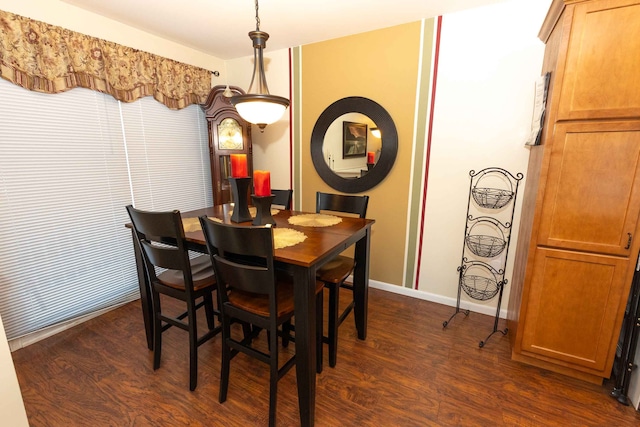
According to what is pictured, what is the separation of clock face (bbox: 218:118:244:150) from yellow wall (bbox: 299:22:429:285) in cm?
68

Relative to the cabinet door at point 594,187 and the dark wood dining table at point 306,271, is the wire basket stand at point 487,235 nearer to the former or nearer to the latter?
the cabinet door at point 594,187

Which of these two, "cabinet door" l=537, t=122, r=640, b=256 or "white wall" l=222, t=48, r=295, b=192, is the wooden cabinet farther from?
"white wall" l=222, t=48, r=295, b=192

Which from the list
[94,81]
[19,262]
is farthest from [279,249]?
[94,81]

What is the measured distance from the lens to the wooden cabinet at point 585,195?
1397 mm

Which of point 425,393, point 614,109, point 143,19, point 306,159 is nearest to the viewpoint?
point 614,109

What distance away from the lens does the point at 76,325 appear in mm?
2299

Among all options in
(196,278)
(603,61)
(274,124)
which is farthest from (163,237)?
(603,61)

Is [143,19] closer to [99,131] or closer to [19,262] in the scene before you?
[99,131]

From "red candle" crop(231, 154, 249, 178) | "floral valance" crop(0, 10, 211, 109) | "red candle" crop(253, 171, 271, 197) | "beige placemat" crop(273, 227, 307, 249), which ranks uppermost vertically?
"floral valance" crop(0, 10, 211, 109)

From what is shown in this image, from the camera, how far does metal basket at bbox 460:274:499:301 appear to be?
2420 mm

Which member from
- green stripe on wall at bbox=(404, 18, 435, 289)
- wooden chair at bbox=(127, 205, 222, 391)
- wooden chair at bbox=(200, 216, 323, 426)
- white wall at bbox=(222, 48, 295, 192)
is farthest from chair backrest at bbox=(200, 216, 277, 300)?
white wall at bbox=(222, 48, 295, 192)

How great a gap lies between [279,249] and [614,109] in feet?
5.76

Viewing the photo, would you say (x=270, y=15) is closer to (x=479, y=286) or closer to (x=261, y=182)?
(x=261, y=182)

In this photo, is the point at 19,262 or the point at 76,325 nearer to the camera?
the point at 19,262
